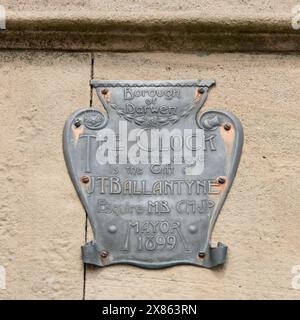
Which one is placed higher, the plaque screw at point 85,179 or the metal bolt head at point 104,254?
the plaque screw at point 85,179

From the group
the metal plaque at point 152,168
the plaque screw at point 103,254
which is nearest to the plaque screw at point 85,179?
the metal plaque at point 152,168

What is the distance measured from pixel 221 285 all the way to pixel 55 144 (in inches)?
24.7

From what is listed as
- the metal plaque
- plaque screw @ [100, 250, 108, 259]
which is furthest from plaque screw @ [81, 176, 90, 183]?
plaque screw @ [100, 250, 108, 259]

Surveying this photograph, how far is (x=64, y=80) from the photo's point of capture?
204 centimetres

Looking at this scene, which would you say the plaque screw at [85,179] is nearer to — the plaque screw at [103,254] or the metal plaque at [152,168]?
the metal plaque at [152,168]

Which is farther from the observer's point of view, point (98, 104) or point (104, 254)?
point (98, 104)

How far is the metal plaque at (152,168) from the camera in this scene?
6.25 ft

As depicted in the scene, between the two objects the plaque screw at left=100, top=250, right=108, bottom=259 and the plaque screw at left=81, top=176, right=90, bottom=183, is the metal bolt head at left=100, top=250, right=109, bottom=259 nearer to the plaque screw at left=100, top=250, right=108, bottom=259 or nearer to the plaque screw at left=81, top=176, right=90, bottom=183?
the plaque screw at left=100, top=250, right=108, bottom=259

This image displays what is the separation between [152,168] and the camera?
195cm

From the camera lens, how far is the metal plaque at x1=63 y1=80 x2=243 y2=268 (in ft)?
6.25

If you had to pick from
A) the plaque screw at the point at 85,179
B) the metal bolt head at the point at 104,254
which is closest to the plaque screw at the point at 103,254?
the metal bolt head at the point at 104,254

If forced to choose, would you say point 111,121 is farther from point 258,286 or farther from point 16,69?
point 258,286

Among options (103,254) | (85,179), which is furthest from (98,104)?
(103,254)

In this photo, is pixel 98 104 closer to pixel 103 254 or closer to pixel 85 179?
pixel 85 179
